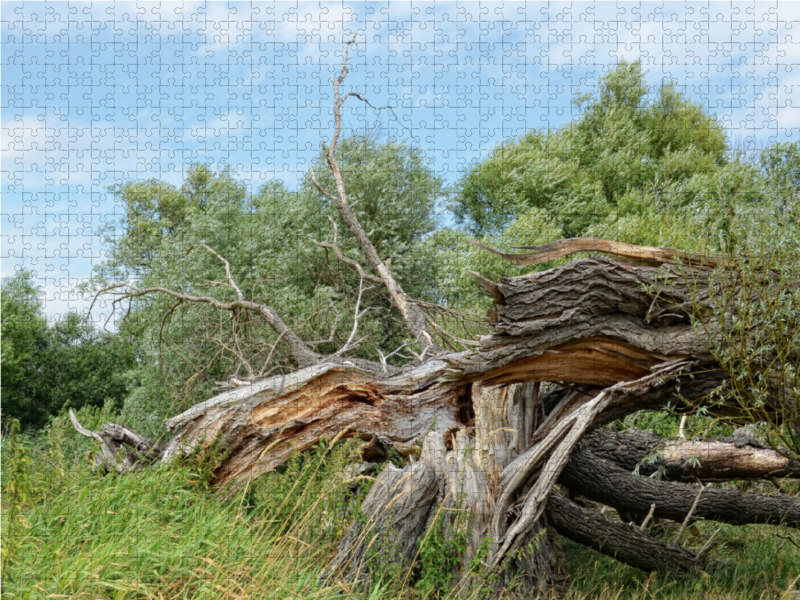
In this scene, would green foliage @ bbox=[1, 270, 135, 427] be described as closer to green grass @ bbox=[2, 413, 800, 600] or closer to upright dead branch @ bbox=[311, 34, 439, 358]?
upright dead branch @ bbox=[311, 34, 439, 358]

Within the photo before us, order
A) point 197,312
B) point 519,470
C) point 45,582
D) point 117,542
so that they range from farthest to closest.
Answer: point 197,312, point 519,470, point 117,542, point 45,582

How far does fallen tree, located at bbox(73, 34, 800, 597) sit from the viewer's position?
5340 millimetres

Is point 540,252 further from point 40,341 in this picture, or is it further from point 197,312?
point 40,341

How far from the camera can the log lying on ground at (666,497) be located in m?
7.04

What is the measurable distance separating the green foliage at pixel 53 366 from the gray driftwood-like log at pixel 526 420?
402 inches

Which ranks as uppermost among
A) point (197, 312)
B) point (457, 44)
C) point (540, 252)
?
point (457, 44)

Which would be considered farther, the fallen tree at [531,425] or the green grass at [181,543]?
the fallen tree at [531,425]

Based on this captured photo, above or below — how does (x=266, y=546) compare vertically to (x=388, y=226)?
below

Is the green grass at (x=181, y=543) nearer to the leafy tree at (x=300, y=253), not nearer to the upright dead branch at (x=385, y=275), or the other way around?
the upright dead branch at (x=385, y=275)

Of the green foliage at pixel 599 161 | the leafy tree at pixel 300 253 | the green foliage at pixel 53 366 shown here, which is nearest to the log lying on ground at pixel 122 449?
the leafy tree at pixel 300 253

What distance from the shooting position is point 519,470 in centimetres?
571

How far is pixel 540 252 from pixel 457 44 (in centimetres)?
225

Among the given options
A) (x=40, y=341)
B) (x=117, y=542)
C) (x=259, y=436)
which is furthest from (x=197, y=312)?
(x=117, y=542)

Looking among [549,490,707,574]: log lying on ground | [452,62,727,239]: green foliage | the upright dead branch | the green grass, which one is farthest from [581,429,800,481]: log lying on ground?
[452,62,727,239]: green foliage
